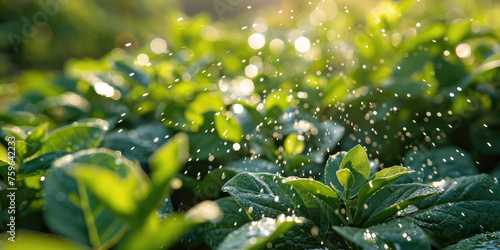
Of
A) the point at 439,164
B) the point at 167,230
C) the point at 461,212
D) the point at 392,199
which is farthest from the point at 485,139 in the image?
the point at 167,230

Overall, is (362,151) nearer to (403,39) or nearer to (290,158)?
(290,158)

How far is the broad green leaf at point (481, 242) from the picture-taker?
0.53 m

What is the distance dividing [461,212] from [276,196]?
303 millimetres

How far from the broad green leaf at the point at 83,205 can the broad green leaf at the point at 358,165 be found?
0.32 metres

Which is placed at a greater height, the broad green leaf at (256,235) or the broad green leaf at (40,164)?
the broad green leaf at (40,164)

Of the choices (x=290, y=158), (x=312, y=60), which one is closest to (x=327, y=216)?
(x=290, y=158)

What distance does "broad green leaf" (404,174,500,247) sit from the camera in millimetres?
592

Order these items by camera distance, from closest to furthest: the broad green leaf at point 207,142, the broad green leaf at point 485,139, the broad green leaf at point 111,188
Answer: the broad green leaf at point 111,188 < the broad green leaf at point 207,142 < the broad green leaf at point 485,139

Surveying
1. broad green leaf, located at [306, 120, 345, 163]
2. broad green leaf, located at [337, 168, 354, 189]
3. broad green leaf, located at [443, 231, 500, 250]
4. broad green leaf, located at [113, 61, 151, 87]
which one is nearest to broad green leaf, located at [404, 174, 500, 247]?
broad green leaf, located at [443, 231, 500, 250]

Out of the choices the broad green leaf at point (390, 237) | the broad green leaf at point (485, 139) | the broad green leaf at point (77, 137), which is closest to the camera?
the broad green leaf at point (390, 237)

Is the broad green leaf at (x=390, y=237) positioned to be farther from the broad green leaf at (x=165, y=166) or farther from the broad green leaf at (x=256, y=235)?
the broad green leaf at (x=165, y=166)

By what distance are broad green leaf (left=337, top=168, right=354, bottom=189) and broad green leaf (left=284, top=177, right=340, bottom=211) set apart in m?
0.02

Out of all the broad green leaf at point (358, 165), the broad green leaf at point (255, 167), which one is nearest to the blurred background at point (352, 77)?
the broad green leaf at point (255, 167)

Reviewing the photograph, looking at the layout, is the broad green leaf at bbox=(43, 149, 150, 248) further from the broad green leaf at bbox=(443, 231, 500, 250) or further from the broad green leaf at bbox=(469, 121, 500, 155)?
the broad green leaf at bbox=(469, 121, 500, 155)
